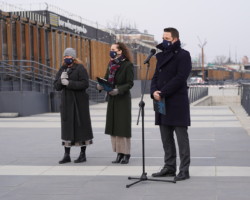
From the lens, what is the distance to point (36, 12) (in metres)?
30.5

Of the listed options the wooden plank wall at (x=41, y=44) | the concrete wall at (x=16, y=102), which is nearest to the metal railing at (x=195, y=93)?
the wooden plank wall at (x=41, y=44)

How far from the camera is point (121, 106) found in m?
8.34

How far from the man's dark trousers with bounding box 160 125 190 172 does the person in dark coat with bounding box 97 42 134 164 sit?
122 cm

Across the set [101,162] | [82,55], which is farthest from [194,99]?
[101,162]

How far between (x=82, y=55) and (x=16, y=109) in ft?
46.5

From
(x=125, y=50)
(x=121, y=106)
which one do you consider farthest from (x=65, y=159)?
(x=125, y=50)

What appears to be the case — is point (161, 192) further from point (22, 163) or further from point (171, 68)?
point (22, 163)

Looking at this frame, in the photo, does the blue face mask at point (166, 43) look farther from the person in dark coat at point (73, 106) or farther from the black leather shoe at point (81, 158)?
the black leather shoe at point (81, 158)

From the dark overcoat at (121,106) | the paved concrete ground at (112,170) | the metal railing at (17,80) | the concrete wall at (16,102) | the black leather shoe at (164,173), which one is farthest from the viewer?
the metal railing at (17,80)

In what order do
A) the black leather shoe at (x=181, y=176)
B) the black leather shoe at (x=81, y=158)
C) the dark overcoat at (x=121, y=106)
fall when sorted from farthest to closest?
the black leather shoe at (x=81, y=158) < the dark overcoat at (x=121, y=106) < the black leather shoe at (x=181, y=176)

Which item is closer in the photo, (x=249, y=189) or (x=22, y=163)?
(x=249, y=189)

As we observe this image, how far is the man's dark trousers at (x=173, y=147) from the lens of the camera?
696cm

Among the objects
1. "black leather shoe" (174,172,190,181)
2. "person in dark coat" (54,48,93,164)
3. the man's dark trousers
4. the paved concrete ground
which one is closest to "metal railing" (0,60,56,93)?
the paved concrete ground

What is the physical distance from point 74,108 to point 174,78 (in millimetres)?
2195
